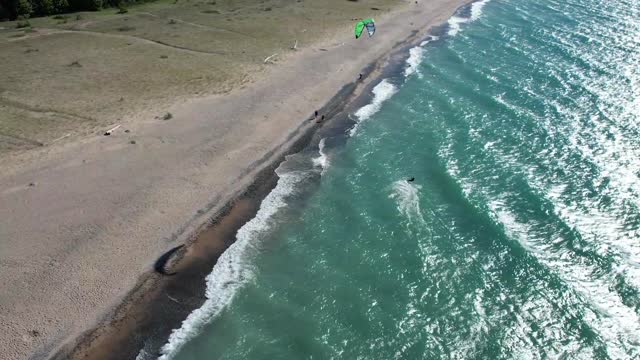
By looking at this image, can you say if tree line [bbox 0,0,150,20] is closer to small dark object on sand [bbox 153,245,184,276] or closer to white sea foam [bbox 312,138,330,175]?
white sea foam [bbox 312,138,330,175]

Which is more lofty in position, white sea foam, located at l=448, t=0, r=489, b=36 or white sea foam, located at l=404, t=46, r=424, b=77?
white sea foam, located at l=448, t=0, r=489, b=36

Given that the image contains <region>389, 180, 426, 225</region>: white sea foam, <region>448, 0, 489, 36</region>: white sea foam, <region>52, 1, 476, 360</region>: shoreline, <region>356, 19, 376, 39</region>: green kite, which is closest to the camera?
<region>52, 1, 476, 360</region>: shoreline

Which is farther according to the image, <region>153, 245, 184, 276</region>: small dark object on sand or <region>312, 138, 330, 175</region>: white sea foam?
<region>312, 138, 330, 175</region>: white sea foam

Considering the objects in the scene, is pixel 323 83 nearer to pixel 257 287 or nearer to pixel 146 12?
pixel 257 287

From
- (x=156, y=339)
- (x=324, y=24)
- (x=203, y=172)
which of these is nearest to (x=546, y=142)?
(x=203, y=172)

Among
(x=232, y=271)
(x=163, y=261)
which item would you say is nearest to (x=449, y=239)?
(x=232, y=271)

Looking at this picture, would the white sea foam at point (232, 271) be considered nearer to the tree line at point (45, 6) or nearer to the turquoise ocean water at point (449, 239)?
the turquoise ocean water at point (449, 239)

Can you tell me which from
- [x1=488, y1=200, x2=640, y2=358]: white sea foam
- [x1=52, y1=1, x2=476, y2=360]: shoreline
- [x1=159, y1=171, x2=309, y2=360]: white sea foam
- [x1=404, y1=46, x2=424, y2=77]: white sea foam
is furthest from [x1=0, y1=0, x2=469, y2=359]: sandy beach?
[x1=488, y1=200, x2=640, y2=358]: white sea foam
